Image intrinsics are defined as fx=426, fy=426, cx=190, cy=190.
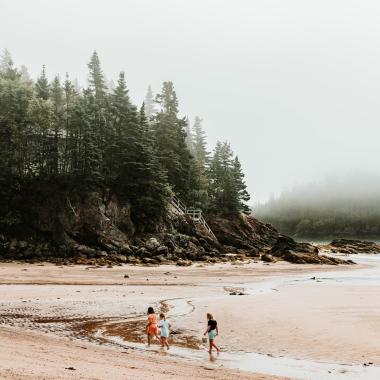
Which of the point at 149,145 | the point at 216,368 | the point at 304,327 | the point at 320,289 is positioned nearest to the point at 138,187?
the point at 149,145

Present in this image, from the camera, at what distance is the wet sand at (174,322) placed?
42.3ft

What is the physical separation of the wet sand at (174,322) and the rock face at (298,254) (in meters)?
19.0

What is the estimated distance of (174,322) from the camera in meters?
20.5

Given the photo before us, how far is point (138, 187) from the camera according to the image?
56.4 m

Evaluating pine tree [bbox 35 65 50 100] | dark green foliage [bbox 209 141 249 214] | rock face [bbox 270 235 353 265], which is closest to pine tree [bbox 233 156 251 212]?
dark green foliage [bbox 209 141 249 214]

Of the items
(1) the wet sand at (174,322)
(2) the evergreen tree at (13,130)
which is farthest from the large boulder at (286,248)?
(2) the evergreen tree at (13,130)

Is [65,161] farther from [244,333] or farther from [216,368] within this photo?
[216,368]

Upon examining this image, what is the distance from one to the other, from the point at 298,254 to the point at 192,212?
63.3 feet

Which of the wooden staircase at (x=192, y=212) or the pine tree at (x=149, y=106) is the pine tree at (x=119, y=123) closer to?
the wooden staircase at (x=192, y=212)

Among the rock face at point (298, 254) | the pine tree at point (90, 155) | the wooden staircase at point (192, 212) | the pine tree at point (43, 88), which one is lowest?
the rock face at point (298, 254)

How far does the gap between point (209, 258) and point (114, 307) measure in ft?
100

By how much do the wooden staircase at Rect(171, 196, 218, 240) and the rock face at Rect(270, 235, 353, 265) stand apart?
33.8 feet

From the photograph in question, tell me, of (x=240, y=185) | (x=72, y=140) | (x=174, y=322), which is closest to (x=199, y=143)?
(x=240, y=185)

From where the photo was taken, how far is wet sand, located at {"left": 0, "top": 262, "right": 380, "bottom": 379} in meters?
12.9
